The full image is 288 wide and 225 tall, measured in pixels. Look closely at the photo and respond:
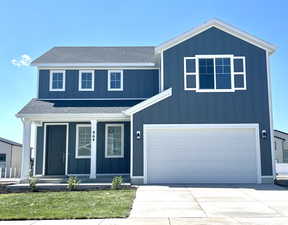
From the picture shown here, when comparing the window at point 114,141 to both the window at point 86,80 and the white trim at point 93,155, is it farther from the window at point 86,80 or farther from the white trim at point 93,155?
the window at point 86,80

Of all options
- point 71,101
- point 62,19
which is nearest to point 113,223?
point 71,101

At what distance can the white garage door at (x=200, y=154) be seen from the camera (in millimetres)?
14336

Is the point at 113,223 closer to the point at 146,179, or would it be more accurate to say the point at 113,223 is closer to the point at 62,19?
the point at 146,179

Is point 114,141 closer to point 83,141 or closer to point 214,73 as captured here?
point 83,141

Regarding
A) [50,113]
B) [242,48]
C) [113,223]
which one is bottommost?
[113,223]

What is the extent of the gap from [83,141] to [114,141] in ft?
5.43

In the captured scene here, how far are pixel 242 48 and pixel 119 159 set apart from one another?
326 inches

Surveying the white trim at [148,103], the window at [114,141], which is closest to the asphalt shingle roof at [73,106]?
the white trim at [148,103]

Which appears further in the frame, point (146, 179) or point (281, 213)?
point (146, 179)

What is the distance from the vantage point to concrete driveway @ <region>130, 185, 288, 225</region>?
7266mm

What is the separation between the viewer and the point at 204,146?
1455 cm

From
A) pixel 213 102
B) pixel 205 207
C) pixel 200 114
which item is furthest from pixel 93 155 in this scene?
pixel 205 207

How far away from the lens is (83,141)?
16.7m

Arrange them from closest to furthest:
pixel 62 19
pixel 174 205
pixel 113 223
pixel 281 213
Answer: pixel 113 223 → pixel 281 213 → pixel 174 205 → pixel 62 19
